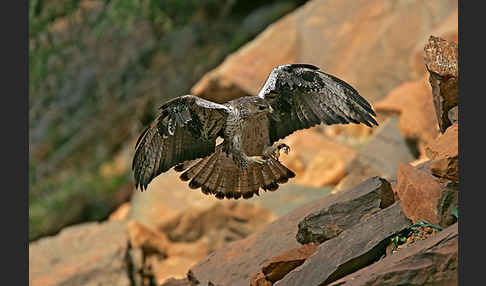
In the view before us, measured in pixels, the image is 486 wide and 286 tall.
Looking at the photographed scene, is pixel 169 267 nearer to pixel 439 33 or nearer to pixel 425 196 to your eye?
pixel 439 33

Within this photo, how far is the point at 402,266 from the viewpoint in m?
3.86

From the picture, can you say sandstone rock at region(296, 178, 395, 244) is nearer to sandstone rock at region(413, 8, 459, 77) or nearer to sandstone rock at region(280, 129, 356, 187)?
Result: sandstone rock at region(280, 129, 356, 187)

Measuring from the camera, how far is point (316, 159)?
9.88m

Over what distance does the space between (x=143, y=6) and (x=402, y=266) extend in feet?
30.4

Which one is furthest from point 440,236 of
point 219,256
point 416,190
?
point 219,256

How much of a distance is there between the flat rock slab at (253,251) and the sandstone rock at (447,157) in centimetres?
61

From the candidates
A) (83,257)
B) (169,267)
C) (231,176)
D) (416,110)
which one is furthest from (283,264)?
(83,257)

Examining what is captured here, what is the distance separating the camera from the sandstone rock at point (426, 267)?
3.80m

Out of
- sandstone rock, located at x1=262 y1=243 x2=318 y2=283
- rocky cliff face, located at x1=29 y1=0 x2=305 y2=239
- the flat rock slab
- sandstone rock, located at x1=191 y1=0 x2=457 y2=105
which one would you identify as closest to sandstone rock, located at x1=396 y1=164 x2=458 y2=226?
the flat rock slab

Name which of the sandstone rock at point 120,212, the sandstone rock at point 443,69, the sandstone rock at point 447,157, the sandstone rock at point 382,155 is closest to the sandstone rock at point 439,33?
the sandstone rock at point 382,155

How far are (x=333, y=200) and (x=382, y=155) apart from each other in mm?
3595

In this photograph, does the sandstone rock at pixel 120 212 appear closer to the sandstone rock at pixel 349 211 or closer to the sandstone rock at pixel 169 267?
the sandstone rock at pixel 169 267

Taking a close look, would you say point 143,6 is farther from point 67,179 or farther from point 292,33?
point 67,179

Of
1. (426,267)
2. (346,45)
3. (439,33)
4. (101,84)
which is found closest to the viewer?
(426,267)
